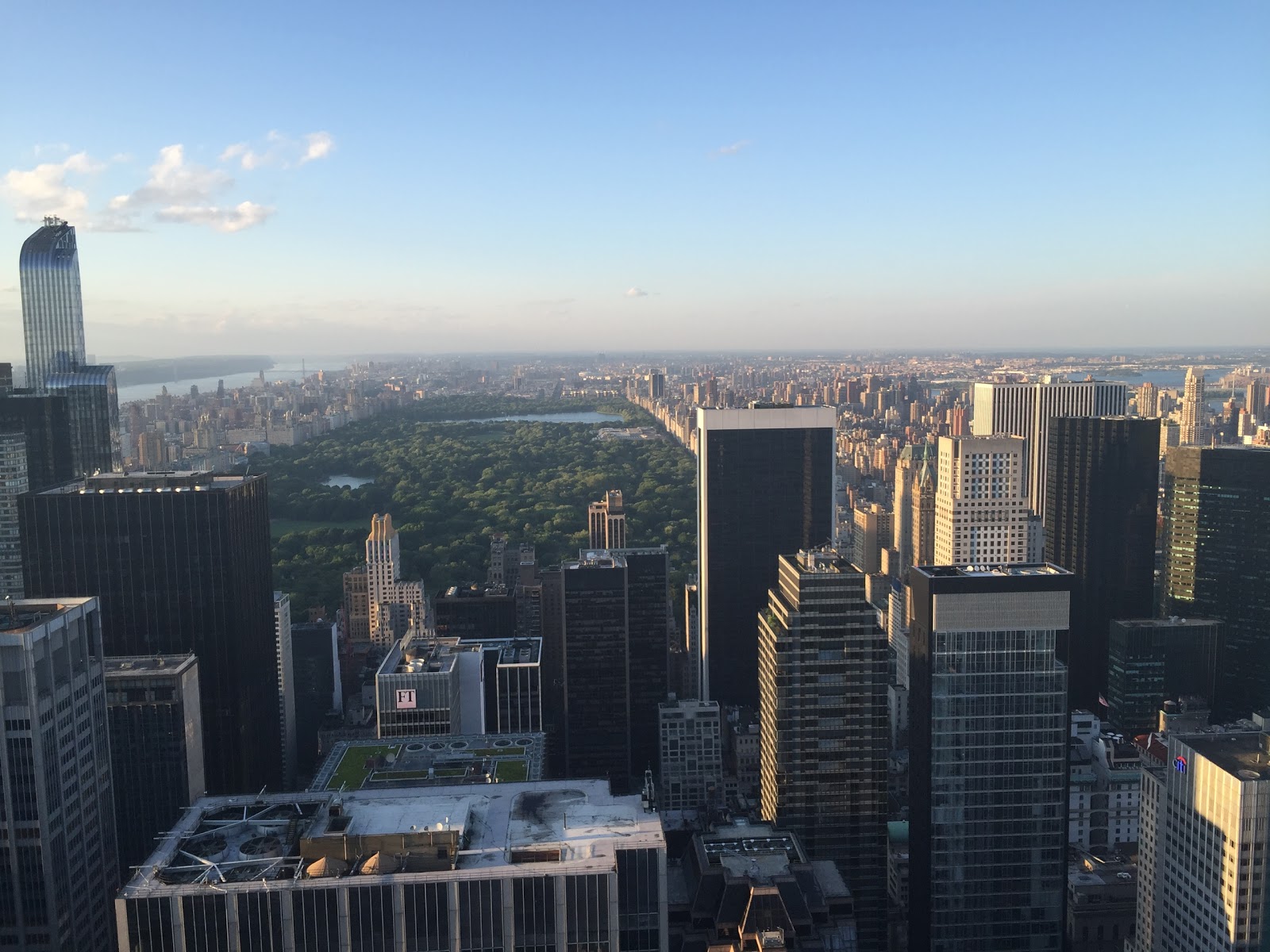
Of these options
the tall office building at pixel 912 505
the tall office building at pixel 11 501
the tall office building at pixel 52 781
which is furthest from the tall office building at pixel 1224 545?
the tall office building at pixel 11 501

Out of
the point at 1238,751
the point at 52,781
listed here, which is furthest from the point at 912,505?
the point at 52,781

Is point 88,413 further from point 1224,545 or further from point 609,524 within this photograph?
point 1224,545

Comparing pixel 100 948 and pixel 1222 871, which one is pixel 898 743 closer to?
pixel 1222 871

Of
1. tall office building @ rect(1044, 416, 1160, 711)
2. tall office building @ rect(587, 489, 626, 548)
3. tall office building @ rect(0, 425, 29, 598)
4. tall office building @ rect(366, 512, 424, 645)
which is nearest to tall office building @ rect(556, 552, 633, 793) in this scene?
tall office building @ rect(366, 512, 424, 645)

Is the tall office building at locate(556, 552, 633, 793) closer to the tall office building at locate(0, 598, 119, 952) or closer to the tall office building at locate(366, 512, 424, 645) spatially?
the tall office building at locate(366, 512, 424, 645)

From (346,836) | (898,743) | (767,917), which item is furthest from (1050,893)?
(346,836)

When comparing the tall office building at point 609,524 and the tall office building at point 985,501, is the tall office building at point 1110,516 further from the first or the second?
the tall office building at point 609,524
